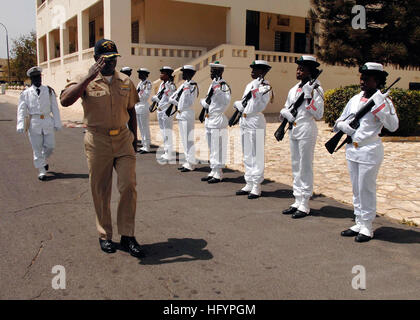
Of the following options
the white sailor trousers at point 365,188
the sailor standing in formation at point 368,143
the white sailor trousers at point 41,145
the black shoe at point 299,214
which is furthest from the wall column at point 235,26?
the white sailor trousers at point 365,188

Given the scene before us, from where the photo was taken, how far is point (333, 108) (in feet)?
47.4

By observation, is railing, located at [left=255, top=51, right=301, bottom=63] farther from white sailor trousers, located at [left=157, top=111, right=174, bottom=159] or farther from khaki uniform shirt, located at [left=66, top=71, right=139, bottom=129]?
khaki uniform shirt, located at [left=66, top=71, right=139, bottom=129]

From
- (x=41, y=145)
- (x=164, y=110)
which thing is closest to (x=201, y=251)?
(x=41, y=145)

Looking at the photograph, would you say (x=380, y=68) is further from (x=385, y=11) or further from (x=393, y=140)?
(x=385, y=11)

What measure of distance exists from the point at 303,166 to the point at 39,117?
16.3 ft

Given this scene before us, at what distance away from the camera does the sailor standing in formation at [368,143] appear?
4723 millimetres

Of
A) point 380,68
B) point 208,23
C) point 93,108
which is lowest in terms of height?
point 93,108

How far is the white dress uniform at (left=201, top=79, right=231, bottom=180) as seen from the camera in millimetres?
8000

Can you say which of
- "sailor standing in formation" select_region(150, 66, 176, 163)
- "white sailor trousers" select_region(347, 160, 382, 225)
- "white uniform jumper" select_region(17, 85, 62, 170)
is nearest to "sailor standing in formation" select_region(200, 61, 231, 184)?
"sailor standing in formation" select_region(150, 66, 176, 163)

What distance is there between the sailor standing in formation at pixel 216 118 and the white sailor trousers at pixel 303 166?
2.26m

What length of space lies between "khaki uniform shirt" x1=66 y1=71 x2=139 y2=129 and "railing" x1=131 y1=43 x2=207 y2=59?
15.2 m

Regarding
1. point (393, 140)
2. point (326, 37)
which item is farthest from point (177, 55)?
point (393, 140)

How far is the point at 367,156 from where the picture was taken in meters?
4.80

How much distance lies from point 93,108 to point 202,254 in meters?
1.83
